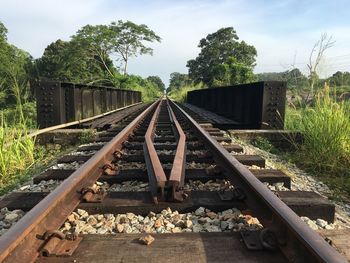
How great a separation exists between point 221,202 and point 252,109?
194 inches

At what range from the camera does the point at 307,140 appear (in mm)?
5262

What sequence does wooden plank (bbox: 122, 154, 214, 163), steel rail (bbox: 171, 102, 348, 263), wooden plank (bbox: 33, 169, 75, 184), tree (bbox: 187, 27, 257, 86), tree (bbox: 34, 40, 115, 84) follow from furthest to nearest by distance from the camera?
tree (bbox: 187, 27, 257, 86) → tree (bbox: 34, 40, 115, 84) → wooden plank (bbox: 122, 154, 214, 163) → wooden plank (bbox: 33, 169, 75, 184) → steel rail (bbox: 171, 102, 348, 263)

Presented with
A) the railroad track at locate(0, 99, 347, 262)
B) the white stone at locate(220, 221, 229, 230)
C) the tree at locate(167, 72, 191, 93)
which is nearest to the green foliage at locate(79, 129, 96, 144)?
the railroad track at locate(0, 99, 347, 262)

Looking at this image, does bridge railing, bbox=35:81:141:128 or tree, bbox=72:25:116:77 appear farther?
tree, bbox=72:25:116:77

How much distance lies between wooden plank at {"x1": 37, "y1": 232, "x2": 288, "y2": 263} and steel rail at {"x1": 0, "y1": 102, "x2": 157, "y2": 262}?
10 centimetres

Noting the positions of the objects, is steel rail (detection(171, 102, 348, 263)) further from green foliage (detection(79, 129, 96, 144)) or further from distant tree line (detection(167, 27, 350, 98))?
distant tree line (detection(167, 27, 350, 98))

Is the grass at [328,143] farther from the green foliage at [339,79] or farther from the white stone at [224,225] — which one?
the white stone at [224,225]

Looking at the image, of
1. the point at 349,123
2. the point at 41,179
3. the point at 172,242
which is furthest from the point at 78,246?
the point at 349,123

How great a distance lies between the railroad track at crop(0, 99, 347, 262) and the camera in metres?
1.69

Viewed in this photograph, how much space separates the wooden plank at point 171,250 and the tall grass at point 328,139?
9.65 feet

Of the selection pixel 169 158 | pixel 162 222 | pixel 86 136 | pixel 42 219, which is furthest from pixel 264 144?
pixel 42 219

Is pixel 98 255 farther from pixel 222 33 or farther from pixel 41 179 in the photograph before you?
pixel 222 33

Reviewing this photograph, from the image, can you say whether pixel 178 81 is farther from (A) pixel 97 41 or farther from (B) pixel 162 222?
(B) pixel 162 222

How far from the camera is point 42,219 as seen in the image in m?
1.89
